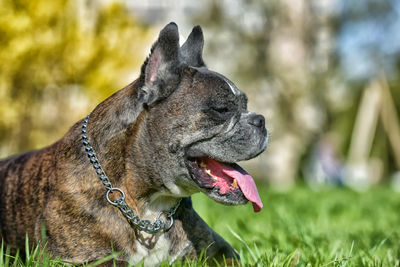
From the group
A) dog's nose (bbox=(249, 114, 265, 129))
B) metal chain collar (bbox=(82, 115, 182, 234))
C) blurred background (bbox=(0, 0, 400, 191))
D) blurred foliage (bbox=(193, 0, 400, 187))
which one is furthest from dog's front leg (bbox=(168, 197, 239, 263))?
blurred foliage (bbox=(193, 0, 400, 187))

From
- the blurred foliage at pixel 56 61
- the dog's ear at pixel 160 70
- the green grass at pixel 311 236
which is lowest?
the green grass at pixel 311 236

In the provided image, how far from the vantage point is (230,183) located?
2.95 metres

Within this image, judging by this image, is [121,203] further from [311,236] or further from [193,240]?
[311,236]

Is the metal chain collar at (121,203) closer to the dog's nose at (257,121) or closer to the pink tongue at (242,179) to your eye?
the pink tongue at (242,179)

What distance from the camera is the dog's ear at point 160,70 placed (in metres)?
2.84

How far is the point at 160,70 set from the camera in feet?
9.46

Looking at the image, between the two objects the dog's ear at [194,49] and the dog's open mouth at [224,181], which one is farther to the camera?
the dog's ear at [194,49]

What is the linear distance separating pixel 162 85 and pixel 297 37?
38.6ft

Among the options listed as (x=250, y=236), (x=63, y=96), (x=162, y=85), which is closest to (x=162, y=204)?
(x=162, y=85)

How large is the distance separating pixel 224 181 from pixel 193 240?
38 cm

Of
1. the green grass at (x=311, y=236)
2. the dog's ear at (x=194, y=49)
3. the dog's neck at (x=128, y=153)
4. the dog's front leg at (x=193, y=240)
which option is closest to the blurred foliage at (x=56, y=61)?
the green grass at (x=311, y=236)

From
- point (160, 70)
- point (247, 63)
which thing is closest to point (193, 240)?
point (160, 70)

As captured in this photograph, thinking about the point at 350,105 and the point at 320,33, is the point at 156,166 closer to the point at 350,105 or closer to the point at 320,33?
the point at 320,33

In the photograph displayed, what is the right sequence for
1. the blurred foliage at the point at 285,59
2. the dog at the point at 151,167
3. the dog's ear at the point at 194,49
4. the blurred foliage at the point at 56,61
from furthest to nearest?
the blurred foliage at the point at 285,59 → the blurred foliage at the point at 56,61 → the dog's ear at the point at 194,49 → the dog at the point at 151,167
